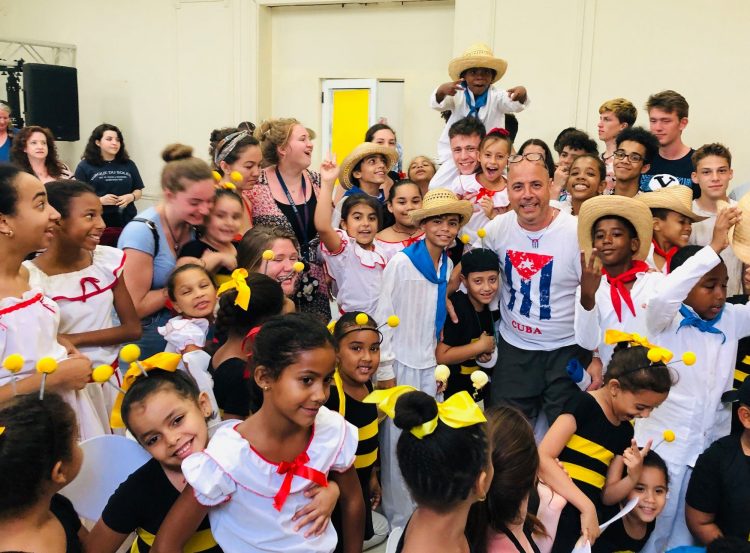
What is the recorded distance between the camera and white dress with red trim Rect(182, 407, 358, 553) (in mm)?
1547

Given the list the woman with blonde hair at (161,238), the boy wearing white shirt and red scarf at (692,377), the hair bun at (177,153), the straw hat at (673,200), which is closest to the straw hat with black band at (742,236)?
the boy wearing white shirt and red scarf at (692,377)

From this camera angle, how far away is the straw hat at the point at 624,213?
2.64 meters

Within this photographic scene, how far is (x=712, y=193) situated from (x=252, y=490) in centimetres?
291

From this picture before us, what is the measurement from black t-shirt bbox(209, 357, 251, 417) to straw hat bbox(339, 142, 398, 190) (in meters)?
1.98

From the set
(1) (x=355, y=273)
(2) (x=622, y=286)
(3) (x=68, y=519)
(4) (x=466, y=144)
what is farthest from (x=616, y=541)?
(4) (x=466, y=144)

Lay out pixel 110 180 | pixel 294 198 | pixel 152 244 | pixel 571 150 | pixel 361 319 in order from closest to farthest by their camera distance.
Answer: pixel 361 319, pixel 152 244, pixel 294 198, pixel 571 150, pixel 110 180

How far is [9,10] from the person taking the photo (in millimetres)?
9078

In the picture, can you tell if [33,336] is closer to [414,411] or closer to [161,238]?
[161,238]

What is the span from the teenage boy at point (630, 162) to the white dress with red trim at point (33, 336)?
283 cm

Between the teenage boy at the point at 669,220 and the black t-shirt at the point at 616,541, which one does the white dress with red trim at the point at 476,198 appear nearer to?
the teenage boy at the point at 669,220

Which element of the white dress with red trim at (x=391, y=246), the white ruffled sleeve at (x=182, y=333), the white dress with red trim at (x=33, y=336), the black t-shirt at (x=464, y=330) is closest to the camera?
the white dress with red trim at (x=33, y=336)

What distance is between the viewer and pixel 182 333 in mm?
2479

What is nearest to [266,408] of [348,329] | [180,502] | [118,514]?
[180,502]

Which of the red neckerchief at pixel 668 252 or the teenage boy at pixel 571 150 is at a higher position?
the teenage boy at pixel 571 150
